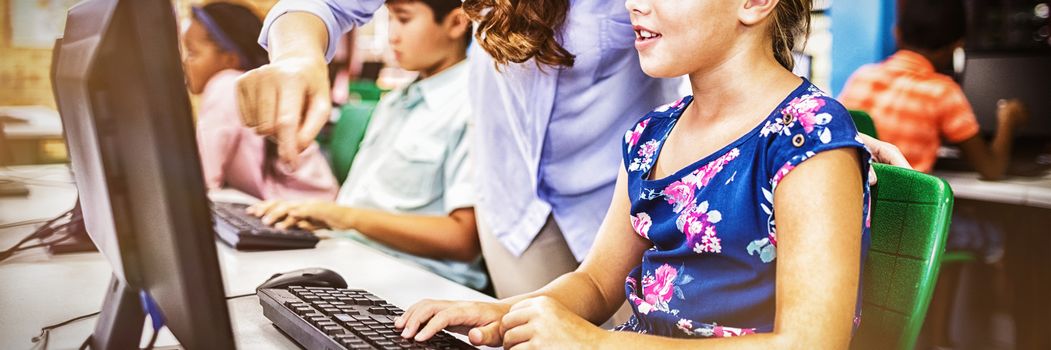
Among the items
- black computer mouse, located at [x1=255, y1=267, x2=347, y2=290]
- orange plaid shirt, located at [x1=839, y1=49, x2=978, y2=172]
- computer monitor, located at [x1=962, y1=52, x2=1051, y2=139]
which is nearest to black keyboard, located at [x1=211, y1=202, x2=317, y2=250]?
black computer mouse, located at [x1=255, y1=267, x2=347, y2=290]

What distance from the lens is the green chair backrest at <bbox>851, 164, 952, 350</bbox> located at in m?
0.82

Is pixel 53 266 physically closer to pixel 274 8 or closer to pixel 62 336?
pixel 62 336

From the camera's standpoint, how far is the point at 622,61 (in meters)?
1.20

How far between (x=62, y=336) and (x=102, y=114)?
461 millimetres

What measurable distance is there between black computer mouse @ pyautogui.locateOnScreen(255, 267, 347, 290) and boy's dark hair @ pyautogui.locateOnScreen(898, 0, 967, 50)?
2545mm

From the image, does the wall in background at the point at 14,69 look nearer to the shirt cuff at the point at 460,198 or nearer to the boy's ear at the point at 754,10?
the boy's ear at the point at 754,10

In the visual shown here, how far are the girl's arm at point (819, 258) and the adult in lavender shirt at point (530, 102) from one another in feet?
1.60

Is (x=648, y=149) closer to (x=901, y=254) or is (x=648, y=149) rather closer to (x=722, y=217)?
(x=722, y=217)

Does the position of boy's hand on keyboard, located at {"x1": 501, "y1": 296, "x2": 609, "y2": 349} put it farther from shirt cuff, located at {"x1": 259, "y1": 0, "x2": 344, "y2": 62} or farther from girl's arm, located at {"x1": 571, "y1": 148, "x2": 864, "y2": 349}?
shirt cuff, located at {"x1": 259, "y1": 0, "x2": 344, "y2": 62}

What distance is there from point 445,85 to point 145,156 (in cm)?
146

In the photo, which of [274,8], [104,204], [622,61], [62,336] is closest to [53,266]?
[62,336]

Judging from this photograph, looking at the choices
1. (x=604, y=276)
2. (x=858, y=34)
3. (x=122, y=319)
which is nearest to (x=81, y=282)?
(x=122, y=319)

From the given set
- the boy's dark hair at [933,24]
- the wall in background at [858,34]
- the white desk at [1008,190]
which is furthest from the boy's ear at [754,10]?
the wall in background at [858,34]

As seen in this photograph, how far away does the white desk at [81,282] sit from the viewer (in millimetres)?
978
